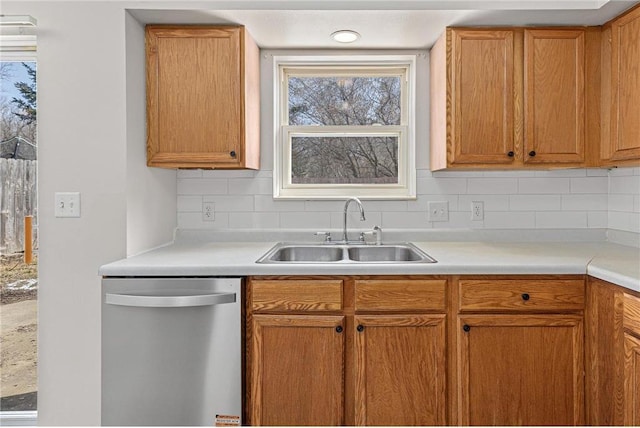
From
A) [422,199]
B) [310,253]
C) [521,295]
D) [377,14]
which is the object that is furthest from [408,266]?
[377,14]

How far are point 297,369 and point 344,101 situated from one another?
5.36ft

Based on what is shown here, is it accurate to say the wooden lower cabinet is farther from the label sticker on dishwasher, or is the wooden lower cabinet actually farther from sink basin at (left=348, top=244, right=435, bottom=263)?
sink basin at (left=348, top=244, right=435, bottom=263)

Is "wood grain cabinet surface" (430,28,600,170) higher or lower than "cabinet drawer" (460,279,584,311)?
higher

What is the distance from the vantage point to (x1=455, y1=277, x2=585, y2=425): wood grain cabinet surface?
1.78 m

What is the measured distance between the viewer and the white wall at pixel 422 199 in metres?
2.54

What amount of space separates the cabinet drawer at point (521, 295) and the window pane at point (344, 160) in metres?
1.03

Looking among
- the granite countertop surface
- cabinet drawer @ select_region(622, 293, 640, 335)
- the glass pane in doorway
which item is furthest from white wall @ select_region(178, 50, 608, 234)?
cabinet drawer @ select_region(622, 293, 640, 335)

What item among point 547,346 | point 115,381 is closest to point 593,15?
point 547,346

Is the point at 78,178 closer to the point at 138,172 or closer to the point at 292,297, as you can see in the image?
the point at 138,172

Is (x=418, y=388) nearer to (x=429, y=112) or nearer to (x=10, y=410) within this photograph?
(x=429, y=112)

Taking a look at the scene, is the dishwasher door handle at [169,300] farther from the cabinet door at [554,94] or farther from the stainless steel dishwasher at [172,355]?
the cabinet door at [554,94]

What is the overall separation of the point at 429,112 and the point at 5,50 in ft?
7.53

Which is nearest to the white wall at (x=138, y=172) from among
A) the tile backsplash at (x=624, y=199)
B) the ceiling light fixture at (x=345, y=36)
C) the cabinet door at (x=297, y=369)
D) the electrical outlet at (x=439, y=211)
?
the cabinet door at (x=297, y=369)

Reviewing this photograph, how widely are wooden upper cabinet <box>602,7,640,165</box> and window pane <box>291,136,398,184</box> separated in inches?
43.7
